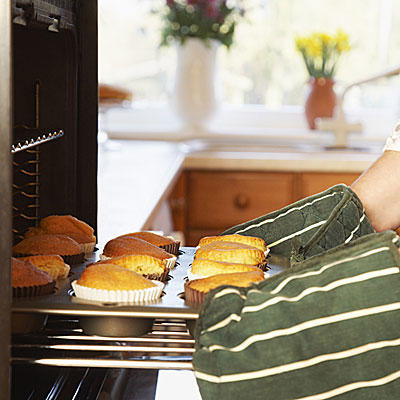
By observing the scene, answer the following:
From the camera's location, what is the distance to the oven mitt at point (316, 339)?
0.56 metres

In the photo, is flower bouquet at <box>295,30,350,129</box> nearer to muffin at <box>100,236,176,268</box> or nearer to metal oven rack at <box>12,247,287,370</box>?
muffin at <box>100,236,176,268</box>

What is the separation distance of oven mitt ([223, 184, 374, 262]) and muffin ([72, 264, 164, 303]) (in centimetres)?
22

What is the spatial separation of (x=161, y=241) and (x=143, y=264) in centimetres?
13

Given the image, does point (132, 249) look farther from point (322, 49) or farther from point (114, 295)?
point (322, 49)

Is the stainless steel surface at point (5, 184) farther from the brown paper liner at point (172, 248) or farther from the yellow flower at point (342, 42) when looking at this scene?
the yellow flower at point (342, 42)

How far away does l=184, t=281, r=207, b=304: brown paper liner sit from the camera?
0.64 metres

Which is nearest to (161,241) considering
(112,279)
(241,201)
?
(112,279)

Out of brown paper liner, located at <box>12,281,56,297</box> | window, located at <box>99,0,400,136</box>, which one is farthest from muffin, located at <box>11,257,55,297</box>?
window, located at <box>99,0,400,136</box>

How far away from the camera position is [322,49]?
339cm

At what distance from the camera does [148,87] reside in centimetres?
378

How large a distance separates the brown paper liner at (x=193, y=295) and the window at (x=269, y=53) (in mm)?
3047

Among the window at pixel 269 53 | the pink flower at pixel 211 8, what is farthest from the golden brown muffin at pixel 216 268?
the window at pixel 269 53

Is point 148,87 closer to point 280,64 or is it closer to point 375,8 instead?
point 280,64

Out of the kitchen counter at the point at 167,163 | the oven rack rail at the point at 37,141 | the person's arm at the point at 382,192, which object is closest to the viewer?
the oven rack rail at the point at 37,141
